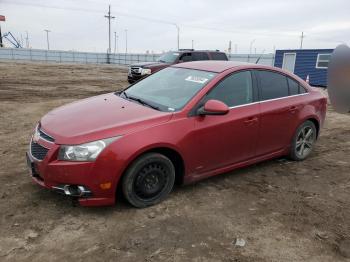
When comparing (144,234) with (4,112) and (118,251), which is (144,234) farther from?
(4,112)

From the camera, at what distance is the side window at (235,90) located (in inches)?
180

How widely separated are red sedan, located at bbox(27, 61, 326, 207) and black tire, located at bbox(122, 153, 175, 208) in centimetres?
1

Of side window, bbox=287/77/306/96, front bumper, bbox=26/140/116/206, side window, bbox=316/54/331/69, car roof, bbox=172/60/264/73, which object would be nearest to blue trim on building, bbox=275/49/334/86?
side window, bbox=316/54/331/69

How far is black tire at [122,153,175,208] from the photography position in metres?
3.84

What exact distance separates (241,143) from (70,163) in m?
2.27

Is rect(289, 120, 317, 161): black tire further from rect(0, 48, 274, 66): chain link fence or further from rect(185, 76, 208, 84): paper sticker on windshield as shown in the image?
rect(0, 48, 274, 66): chain link fence

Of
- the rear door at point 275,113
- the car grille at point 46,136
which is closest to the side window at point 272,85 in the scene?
the rear door at point 275,113

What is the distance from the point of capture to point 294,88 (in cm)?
560

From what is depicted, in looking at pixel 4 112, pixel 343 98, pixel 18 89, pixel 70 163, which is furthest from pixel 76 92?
pixel 343 98

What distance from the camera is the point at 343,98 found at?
1545 millimetres

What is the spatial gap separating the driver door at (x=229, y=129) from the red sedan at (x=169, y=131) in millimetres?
13

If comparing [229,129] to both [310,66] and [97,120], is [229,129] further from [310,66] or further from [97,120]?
[310,66]

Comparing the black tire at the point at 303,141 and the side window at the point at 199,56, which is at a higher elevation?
the side window at the point at 199,56

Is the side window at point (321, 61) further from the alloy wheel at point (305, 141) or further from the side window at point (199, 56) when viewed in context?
the alloy wheel at point (305, 141)
